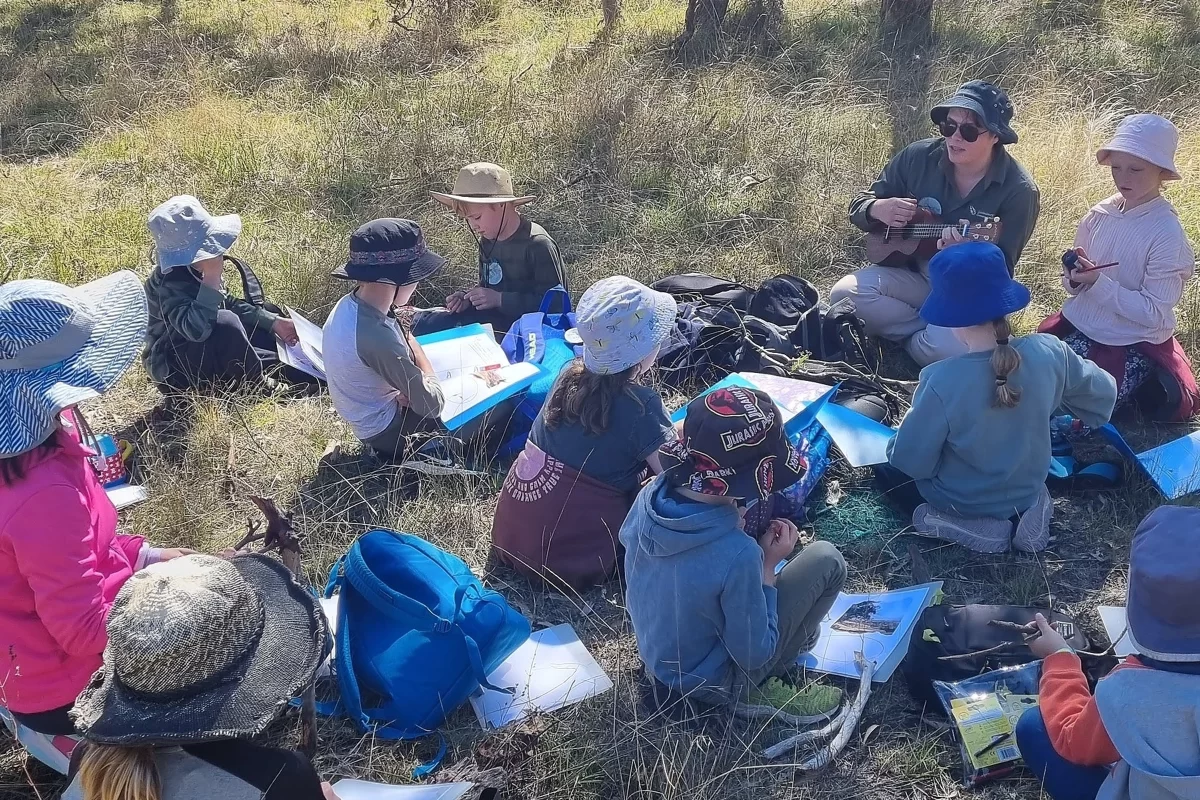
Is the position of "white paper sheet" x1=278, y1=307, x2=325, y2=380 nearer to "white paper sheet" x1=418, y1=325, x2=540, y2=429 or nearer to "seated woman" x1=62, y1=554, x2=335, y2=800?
"white paper sheet" x1=418, y1=325, x2=540, y2=429

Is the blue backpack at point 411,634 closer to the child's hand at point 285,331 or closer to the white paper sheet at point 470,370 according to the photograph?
the white paper sheet at point 470,370

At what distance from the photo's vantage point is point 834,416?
157 inches

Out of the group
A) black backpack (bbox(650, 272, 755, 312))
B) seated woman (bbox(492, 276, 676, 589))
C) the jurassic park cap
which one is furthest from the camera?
black backpack (bbox(650, 272, 755, 312))

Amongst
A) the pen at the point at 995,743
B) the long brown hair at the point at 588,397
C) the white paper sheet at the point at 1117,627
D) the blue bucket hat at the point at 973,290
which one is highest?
the blue bucket hat at the point at 973,290

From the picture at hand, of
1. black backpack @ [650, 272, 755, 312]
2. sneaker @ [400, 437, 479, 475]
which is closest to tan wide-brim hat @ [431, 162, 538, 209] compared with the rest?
black backpack @ [650, 272, 755, 312]

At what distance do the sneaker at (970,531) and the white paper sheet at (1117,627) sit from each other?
1.35 feet

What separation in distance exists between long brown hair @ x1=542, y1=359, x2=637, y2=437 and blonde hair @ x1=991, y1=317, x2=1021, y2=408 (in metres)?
1.20

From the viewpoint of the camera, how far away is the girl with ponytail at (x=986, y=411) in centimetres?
315

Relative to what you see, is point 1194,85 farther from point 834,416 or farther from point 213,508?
point 213,508

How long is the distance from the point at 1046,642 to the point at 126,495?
336 cm

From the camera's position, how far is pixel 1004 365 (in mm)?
3096

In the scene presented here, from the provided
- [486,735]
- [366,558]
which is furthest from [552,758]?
[366,558]

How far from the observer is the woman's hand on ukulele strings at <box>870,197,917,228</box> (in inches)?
182

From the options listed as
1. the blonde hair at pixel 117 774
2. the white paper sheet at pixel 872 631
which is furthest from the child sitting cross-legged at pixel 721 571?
the blonde hair at pixel 117 774
